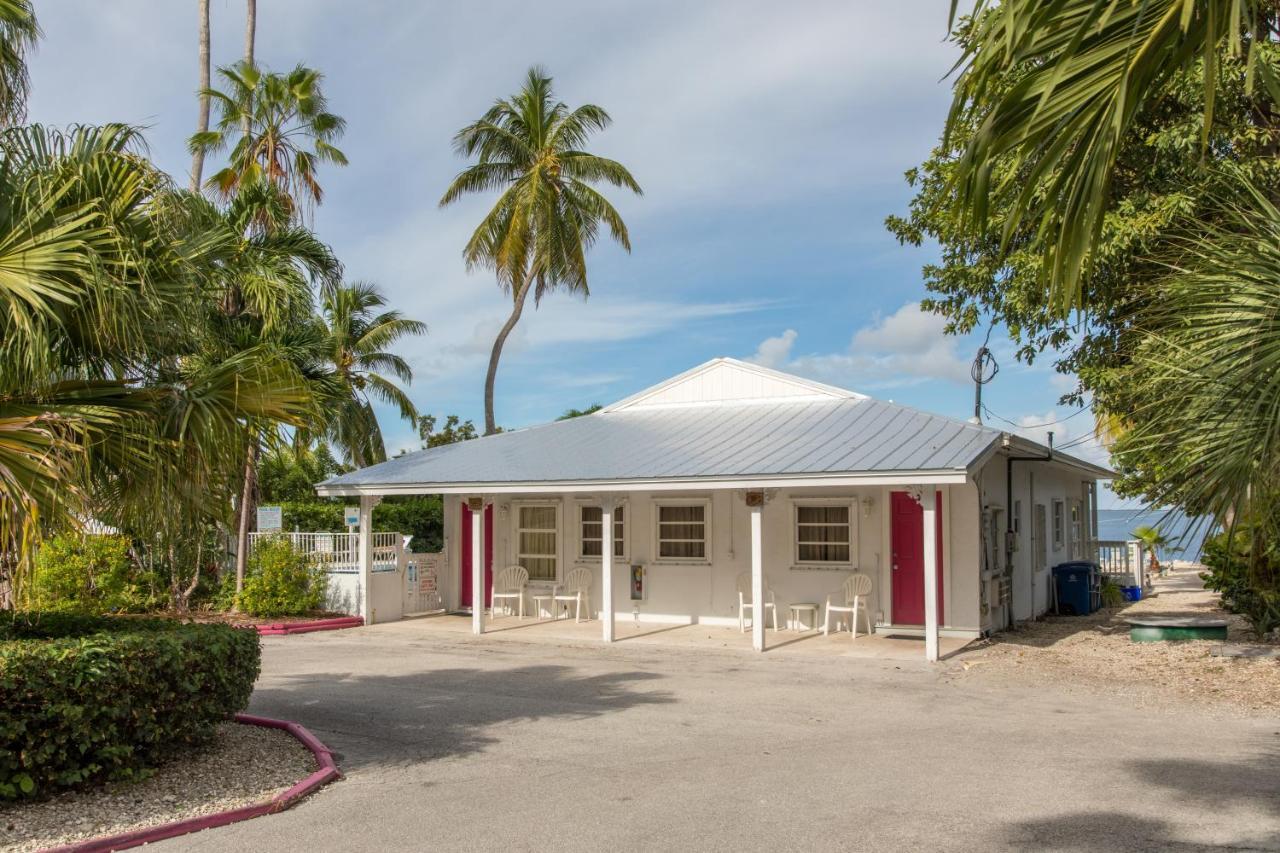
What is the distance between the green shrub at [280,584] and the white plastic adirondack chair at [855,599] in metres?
9.42

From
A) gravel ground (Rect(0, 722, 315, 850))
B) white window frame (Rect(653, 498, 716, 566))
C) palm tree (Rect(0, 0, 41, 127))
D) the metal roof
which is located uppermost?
palm tree (Rect(0, 0, 41, 127))

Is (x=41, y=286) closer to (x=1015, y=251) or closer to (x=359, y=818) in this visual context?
(x=359, y=818)

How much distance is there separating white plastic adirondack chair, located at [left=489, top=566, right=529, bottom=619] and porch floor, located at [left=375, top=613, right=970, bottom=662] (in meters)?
0.30

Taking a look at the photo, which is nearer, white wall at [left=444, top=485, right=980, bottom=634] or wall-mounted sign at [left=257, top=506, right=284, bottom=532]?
white wall at [left=444, top=485, right=980, bottom=634]

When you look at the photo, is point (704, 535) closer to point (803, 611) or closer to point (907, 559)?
point (803, 611)

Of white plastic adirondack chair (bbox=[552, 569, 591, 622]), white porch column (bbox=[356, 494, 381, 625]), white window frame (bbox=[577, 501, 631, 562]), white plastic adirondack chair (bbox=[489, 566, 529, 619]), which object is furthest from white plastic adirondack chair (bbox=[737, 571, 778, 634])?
white porch column (bbox=[356, 494, 381, 625])

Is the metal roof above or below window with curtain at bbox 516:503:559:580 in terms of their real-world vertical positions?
above

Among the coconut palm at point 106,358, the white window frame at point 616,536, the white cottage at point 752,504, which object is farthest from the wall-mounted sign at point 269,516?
the coconut palm at point 106,358

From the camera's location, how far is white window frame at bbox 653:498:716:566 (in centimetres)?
1781

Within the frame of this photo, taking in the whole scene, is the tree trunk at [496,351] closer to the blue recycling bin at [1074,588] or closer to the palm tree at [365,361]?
the palm tree at [365,361]

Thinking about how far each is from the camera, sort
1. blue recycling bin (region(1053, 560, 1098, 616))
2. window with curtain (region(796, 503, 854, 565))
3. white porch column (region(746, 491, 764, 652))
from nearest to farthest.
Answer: white porch column (region(746, 491, 764, 652)) < window with curtain (region(796, 503, 854, 565)) < blue recycling bin (region(1053, 560, 1098, 616))

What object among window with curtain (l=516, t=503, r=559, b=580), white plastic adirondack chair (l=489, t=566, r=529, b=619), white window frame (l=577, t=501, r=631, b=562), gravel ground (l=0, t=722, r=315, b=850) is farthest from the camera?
window with curtain (l=516, t=503, r=559, b=580)

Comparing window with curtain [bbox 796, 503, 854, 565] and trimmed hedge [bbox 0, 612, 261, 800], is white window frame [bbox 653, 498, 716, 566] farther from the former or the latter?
trimmed hedge [bbox 0, 612, 261, 800]

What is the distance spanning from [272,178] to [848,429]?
14957 millimetres
